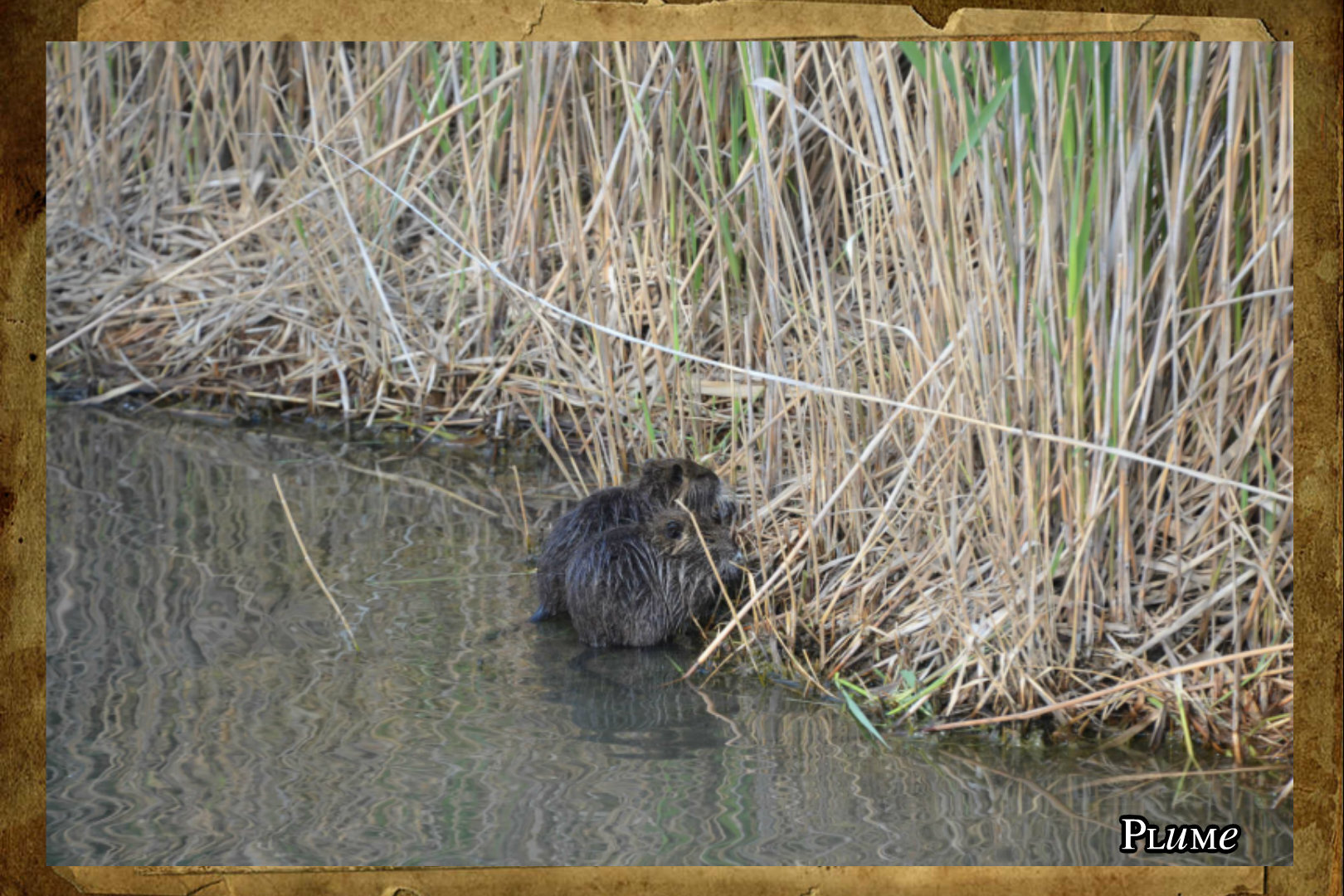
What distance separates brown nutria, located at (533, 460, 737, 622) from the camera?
2.80 m

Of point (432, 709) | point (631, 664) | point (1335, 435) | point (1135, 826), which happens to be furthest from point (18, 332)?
point (1335, 435)

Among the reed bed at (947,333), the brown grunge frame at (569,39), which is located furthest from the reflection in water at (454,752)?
the reed bed at (947,333)

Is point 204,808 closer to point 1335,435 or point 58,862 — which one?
point 58,862

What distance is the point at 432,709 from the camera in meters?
2.38

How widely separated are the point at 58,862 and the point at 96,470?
1679mm

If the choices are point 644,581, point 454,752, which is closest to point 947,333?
point 644,581

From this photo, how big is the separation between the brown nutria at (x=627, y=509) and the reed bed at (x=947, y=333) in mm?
101

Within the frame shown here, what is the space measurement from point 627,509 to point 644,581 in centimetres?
23

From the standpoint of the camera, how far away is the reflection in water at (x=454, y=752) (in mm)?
2064

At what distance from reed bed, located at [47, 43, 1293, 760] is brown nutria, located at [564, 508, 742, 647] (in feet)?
0.50

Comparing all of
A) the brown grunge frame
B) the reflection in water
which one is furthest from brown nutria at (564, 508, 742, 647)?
the brown grunge frame

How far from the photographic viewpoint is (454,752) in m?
2.26

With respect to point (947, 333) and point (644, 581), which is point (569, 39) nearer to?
point (947, 333)

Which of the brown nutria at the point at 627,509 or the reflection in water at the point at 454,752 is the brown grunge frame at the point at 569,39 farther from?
the brown nutria at the point at 627,509
